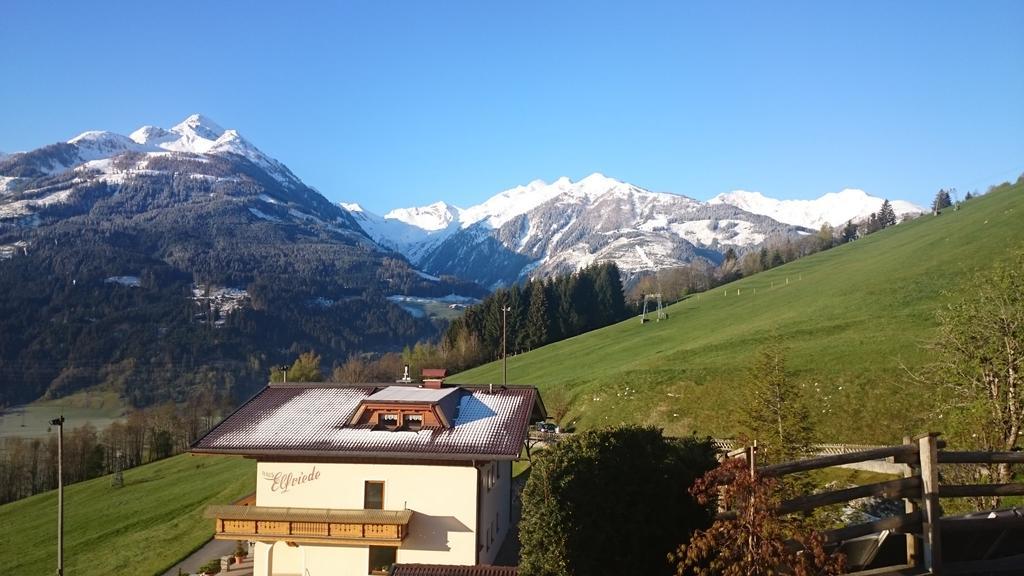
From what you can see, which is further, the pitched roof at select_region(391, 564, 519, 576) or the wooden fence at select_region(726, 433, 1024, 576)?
the pitched roof at select_region(391, 564, 519, 576)

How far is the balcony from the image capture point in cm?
2347

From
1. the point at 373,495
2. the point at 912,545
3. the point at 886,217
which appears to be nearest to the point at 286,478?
the point at 373,495

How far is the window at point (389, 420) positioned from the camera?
84.2 feet

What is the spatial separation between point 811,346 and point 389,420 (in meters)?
41.7

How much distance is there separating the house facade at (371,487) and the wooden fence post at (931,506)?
1629 centimetres

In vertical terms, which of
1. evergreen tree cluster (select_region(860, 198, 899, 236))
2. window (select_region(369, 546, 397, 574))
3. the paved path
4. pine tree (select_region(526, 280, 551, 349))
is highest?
evergreen tree cluster (select_region(860, 198, 899, 236))

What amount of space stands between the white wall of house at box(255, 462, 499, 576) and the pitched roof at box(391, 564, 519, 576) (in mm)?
3505

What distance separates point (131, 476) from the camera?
76500 millimetres

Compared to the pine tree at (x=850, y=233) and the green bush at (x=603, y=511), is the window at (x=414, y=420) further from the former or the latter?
the pine tree at (x=850, y=233)

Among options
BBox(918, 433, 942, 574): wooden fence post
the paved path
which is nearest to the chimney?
the paved path

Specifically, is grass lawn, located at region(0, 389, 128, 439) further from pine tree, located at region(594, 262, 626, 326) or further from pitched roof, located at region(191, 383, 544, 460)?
pitched roof, located at region(191, 383, 544, 460)

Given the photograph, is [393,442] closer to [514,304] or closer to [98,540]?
[98,540]

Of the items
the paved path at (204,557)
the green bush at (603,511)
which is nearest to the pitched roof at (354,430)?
the green bush at (603,511)

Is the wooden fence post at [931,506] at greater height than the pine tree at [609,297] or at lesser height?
lesser
